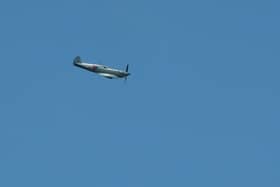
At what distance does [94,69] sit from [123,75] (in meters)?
10.6

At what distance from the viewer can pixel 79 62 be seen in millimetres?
147125

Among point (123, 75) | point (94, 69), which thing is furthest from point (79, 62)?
point (123, 75)

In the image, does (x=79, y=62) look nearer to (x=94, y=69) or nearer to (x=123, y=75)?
(x=94, y=69)

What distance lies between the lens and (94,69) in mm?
144000

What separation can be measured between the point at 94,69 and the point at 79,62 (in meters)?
6.96

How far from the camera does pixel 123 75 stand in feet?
484

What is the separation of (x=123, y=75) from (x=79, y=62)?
16.2m
